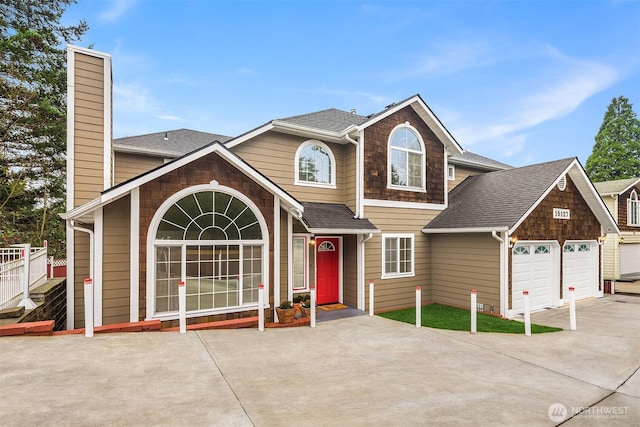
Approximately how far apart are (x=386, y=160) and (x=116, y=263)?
8181 millimetres

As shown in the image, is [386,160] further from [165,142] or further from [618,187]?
[618,187]

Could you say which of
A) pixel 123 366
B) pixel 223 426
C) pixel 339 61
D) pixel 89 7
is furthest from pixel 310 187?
pixel 339 61

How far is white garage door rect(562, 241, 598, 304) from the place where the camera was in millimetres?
11438

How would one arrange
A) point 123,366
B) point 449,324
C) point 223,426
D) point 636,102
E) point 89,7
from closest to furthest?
point 223,426, point 123,366, point 449,324, point 89,7, point 636,102

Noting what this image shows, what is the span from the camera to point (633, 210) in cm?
1877

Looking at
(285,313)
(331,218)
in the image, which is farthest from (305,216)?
(285,313)

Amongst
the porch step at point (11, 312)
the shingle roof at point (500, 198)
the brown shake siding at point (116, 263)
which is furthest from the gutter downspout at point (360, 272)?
the porch step at point (11, 312)

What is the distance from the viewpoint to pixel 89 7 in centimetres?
1702

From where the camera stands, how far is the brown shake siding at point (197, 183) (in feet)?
21.7

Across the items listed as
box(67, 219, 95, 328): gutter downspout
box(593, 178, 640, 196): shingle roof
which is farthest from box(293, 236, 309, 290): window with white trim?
box(593, 178, 640, 196): shingle roof

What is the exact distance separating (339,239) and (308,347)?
15.8ft

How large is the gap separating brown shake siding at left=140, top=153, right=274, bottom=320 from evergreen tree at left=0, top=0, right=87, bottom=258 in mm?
10208

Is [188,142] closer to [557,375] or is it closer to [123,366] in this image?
[123,366]

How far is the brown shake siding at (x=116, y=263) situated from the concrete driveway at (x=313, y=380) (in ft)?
2.76
